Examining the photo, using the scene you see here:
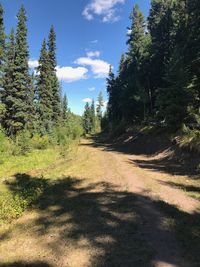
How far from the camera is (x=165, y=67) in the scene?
41406mm

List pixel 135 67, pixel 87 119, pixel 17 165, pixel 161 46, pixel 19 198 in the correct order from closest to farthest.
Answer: pixel 19 198 < pixel 17 165 < pixel 161 46 < pixel 135 67 < pixel 87 119

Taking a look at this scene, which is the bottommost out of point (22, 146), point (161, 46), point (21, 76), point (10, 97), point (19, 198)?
point (19, 198)

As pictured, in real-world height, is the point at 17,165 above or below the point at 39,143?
below

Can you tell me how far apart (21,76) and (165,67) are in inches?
794

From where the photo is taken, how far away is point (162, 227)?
29.2 feet

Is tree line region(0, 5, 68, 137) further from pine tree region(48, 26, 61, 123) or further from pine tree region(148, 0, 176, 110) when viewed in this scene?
pine tree region(148, 0, 176, 110)

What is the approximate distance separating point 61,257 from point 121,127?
50080mm

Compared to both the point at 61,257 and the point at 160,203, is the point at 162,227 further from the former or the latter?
the point at 61,257

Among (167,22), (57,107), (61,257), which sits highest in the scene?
(167,22)

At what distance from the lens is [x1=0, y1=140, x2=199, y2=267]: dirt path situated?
723cm

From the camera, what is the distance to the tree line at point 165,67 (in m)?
26.2

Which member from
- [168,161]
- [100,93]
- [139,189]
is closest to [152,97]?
[168,161]

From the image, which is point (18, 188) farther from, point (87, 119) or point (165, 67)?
point (87, 119)

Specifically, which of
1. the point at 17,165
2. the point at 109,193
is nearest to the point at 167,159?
the point at 109,193
